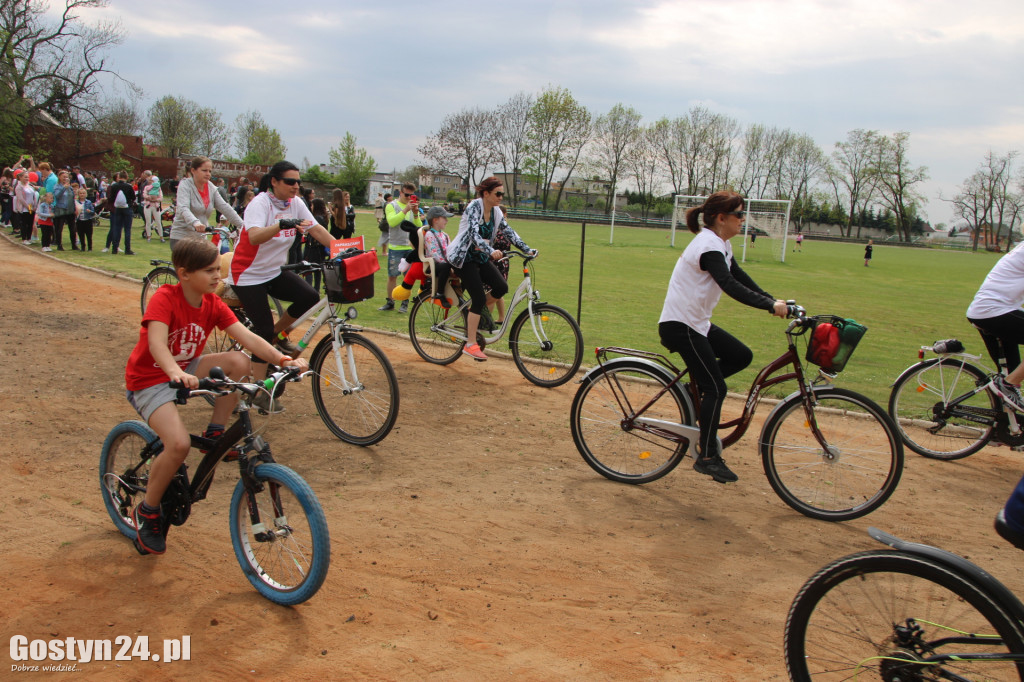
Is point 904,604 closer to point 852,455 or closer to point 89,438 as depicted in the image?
point 852,455

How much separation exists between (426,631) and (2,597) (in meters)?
2.03

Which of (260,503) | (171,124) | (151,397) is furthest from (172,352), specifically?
(171,124)

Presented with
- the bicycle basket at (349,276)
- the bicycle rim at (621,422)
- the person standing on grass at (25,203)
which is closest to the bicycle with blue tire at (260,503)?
the bicycle basket at (349,276)

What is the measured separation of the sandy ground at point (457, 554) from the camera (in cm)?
311

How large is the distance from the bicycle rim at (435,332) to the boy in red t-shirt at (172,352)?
4.42 m

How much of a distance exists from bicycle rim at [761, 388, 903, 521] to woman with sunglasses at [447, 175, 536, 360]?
3.85m

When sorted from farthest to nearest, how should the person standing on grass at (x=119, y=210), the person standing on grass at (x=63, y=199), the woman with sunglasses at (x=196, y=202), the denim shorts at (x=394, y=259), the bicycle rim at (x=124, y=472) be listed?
the person standing on grass at (x=119, y=210) < the person standing on grass at (x=63, y=199) < the denim shorts at (x=394, y=259) < the woman with sunglasses at (x=196, y=202) < the bicycle rim at (x=124, y=472)

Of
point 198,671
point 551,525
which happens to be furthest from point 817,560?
point 198,671

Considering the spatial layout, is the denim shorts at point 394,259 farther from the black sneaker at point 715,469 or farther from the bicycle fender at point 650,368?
the black sneaker at point 715,469

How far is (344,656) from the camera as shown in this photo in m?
3.03

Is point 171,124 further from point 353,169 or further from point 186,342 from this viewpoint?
point 186,342

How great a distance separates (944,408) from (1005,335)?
0.77m

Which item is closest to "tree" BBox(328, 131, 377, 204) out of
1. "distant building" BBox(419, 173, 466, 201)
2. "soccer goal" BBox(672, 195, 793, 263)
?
"distant building" BBox(419, 173, 466, 201)

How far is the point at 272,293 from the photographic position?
239 inches
